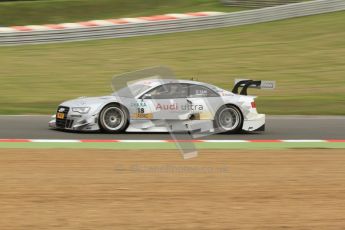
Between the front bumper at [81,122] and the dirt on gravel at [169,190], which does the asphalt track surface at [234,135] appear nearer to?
the front bumper at [81,122]

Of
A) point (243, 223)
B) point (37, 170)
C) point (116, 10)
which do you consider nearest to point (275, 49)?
point (116, 10)

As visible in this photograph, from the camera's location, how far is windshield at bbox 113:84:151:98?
13.4 metres

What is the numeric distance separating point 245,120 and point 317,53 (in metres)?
11.8

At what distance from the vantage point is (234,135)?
1365 cm

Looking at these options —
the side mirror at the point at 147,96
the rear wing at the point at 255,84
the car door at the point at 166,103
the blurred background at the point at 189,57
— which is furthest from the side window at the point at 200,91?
the blurred background at the point at 189,57

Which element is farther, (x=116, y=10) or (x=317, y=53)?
(x=116, y=10)

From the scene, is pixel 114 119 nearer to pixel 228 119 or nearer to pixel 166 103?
pixel 166 103

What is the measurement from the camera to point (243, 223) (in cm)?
672

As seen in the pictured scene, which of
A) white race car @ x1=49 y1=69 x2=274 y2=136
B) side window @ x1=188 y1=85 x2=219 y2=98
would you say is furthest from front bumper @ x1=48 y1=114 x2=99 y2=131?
side window @ x1=188 y1=85 x2=219 y2=98

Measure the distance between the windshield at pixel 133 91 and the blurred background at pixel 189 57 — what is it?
3.31m

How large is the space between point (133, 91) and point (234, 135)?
2.13 metres

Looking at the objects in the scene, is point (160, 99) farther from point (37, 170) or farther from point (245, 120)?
point (37, 170)

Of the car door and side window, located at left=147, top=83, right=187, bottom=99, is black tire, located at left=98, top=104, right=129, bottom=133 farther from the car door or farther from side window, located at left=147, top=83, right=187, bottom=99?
side window, located at left=147, top=83, right=187, bottom=99

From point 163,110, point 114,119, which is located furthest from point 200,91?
point 114,119
